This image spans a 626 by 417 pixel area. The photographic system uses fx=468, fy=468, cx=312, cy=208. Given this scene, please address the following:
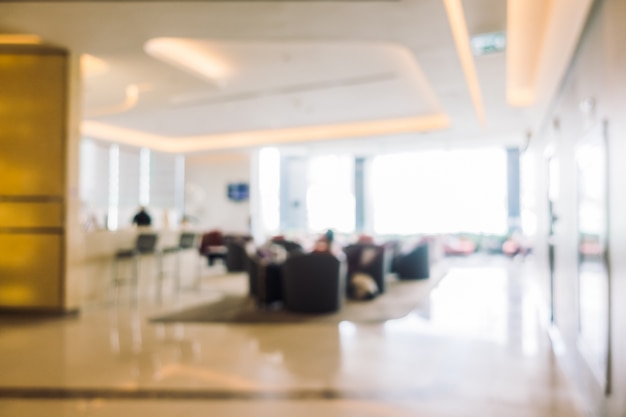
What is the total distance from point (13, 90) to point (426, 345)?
604cm

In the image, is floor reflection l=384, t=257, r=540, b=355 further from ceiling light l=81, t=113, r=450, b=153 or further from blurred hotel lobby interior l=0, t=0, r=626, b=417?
ceiling light l=81, t=113, r=450, b=153

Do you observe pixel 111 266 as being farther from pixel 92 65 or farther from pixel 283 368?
pixel 283 368

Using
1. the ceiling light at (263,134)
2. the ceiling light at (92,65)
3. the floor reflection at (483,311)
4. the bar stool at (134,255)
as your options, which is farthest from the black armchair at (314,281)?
the ceiling light at (263,134)

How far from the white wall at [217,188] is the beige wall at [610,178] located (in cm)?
1120

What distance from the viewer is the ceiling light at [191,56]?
634 cm

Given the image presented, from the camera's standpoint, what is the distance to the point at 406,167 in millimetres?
15391

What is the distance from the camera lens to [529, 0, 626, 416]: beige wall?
94.3 inches

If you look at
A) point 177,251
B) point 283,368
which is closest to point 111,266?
point 177,251

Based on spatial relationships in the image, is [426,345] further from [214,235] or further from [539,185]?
[214,235]

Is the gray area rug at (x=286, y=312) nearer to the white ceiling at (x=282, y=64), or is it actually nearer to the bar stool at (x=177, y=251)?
the bar stool at (x=177, y=251)

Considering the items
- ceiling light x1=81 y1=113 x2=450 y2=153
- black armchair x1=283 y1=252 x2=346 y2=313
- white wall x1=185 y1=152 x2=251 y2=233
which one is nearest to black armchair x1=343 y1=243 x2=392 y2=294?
black armchair x1=283 y1=252 x2=346 y2=313

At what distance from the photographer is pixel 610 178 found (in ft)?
8.48

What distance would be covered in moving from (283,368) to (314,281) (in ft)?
7.61

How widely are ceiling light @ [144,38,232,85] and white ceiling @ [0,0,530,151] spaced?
0.22 feet
